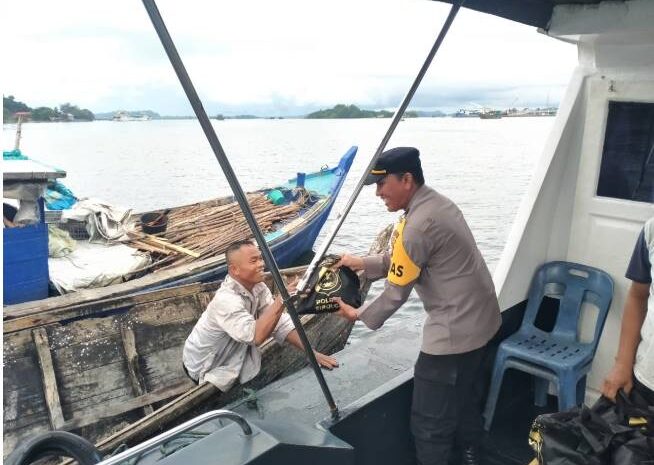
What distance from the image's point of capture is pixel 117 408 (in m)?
5.11

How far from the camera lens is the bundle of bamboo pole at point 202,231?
392 inches

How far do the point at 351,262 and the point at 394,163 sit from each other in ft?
1.80

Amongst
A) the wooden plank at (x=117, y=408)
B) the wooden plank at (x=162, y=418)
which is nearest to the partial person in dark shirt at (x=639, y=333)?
the wooden plank at (x=162, y=418)

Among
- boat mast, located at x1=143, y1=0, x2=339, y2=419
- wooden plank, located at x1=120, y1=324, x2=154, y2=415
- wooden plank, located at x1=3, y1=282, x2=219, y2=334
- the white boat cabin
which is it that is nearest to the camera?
boat mast, located at x1=143, y1=0, x2=339, y2=419

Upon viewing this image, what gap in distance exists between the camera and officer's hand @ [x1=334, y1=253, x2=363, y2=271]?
8.46ft

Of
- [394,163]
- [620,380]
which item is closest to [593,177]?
[620,380]

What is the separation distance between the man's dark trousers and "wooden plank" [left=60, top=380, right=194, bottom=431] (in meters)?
3.31

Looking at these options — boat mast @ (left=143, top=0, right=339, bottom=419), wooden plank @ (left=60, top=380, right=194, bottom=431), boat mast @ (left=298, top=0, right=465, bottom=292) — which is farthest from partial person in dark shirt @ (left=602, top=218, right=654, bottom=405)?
wooden plank @ (left=60, top=380, right=194, bottom=431)

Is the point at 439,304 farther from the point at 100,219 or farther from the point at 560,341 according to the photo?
the point at 100,219

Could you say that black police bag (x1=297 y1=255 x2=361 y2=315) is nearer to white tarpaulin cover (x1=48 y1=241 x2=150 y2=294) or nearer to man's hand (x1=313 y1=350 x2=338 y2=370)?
man's hand (x1=313 y1=350 x2=338 y2=370)

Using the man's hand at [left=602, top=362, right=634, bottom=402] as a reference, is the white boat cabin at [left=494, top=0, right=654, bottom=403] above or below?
above

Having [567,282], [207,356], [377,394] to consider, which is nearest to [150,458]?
[377,394]

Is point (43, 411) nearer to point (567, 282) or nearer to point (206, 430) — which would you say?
point (206, 430)

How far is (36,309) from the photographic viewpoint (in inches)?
264
